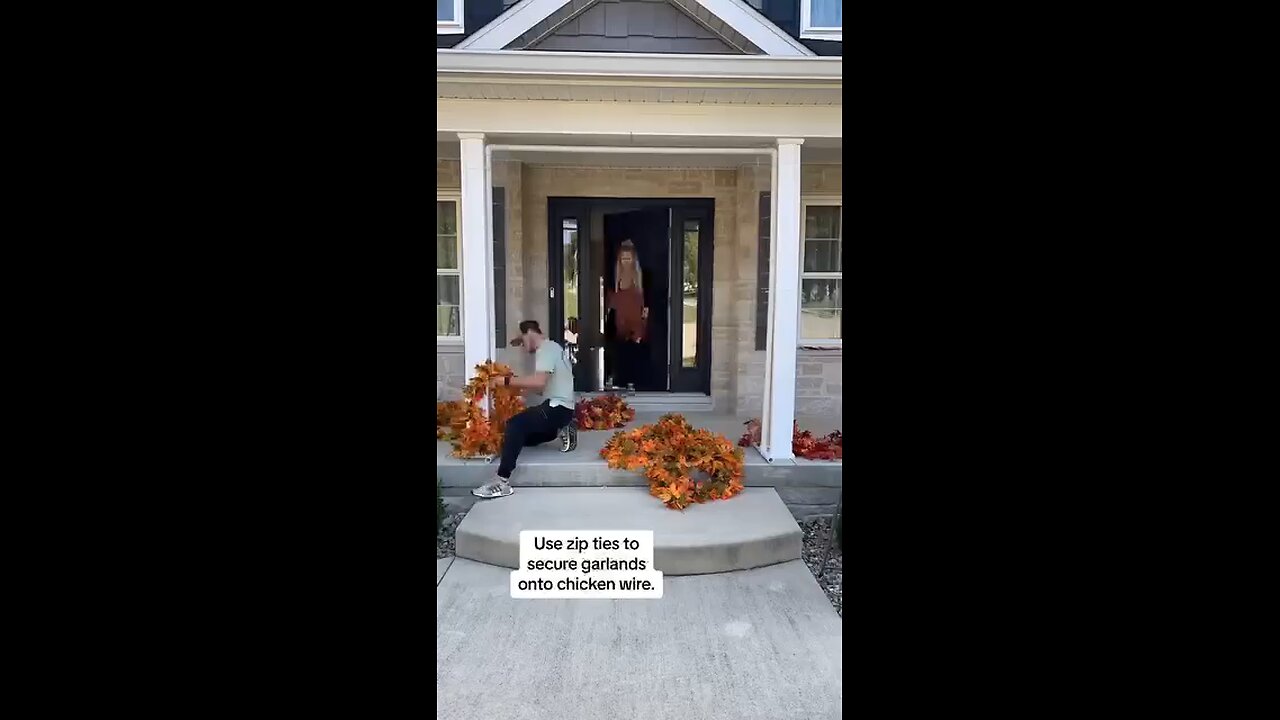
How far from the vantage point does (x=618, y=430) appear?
3428 mm

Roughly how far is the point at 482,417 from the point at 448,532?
0.51 metres

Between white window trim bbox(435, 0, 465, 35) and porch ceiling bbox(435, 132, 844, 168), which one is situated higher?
white window trim bbox(435, 0, 465, 35)

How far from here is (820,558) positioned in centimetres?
252

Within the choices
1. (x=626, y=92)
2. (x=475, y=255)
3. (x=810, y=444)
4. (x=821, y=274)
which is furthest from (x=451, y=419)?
(x=821, y=274)

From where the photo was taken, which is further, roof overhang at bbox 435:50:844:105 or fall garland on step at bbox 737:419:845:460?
fall garland on step at bbox 737:419:845:460

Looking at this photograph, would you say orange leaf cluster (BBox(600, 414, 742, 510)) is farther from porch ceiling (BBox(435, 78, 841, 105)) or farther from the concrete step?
porch ceiling (BBox(435, 78, 841, 105))

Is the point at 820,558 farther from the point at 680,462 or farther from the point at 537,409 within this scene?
the point at 537,409

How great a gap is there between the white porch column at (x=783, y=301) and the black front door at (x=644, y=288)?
109 cm

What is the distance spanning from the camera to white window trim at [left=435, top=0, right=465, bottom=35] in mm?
2887

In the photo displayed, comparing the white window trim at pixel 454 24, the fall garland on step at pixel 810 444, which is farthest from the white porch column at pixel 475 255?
the fall garland on step at pixel 810 444

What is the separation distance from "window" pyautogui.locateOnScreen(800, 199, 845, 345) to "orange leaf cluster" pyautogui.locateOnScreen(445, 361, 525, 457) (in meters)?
2.11

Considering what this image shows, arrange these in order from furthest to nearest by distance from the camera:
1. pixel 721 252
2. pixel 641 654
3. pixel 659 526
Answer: pixel 721 252 → pixel 659 526 → pixel 641 654

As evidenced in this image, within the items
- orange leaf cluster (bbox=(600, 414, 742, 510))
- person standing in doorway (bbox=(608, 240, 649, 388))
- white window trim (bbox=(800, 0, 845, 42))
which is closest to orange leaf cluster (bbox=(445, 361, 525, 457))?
orange leaf cluster (bbox=(600, 414, 742, 510))

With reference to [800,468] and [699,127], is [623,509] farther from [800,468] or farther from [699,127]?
[699,127]
